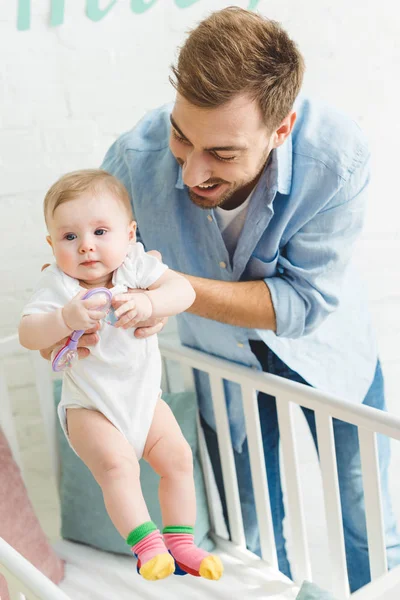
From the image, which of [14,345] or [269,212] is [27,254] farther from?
[269,212]

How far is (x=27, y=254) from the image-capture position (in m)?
1.79

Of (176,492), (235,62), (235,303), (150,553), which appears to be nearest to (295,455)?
(235,303)

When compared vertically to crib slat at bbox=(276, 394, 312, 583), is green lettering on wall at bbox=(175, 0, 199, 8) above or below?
above

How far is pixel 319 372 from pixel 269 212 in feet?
1.30

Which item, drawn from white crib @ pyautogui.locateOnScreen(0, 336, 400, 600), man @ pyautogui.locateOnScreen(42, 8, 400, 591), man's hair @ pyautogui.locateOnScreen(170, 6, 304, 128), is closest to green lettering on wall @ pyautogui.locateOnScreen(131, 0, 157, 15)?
man @ pyautogui.locateOnScreen(42, 8, 400, 591)

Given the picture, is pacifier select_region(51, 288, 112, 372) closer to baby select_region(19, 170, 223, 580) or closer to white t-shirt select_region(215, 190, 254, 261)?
baby select_region(19, 170, 223, 580)

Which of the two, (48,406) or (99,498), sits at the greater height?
(48,406)

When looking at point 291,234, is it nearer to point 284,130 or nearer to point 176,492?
point 284,130

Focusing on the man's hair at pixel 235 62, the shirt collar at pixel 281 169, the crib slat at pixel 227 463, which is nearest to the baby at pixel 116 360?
the man's hair at pixel 235 62

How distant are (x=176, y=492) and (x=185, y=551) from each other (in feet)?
0.30

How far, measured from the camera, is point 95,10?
5.64 feet

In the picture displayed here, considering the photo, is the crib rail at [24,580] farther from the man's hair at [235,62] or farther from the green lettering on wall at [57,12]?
the green lettering on wall at [57,12]

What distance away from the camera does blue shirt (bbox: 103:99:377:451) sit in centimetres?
142

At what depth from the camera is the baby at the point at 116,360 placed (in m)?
1.04
